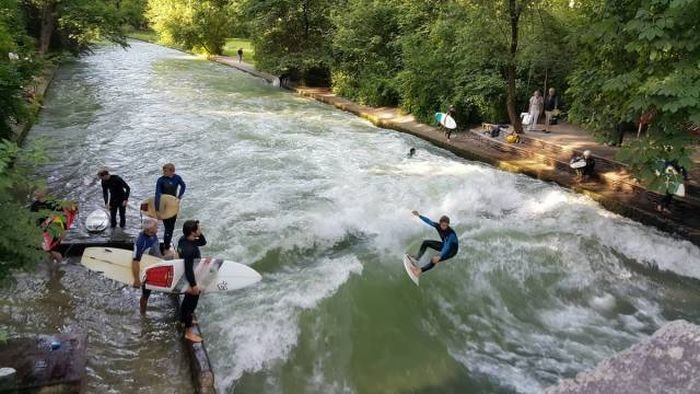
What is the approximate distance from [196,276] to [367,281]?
10.8 feet

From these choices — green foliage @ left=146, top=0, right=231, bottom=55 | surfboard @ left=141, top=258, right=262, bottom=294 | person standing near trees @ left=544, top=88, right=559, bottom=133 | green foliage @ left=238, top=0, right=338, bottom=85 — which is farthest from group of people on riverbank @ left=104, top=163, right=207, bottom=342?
green foliage @ left=146, top=0, right=231, bottom=55

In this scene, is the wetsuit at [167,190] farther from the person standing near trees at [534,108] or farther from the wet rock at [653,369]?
the person standing near trees at [534,108]

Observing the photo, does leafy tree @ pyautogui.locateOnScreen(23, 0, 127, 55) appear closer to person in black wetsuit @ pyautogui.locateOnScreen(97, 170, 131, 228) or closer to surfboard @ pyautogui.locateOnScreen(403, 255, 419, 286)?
person in black wetsuit @ pyautogui.locateOnScreen(97, 170, 131, 228)

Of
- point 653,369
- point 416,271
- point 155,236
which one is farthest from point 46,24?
point 653,369

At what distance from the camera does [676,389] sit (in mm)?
1766

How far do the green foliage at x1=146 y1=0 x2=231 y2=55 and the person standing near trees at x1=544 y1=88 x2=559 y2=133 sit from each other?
38296 millimetres

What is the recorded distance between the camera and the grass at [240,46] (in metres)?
47.4

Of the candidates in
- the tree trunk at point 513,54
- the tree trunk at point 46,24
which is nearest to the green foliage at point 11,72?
the tree trunk at point 46,24

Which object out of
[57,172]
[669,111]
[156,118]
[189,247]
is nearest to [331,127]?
[156,118]

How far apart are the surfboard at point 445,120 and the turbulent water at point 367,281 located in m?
1.15

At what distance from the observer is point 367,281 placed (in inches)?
394

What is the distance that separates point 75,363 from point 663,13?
10.8 metres

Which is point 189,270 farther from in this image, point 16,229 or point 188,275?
point 16,229

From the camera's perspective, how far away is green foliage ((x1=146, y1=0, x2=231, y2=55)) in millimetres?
50094
